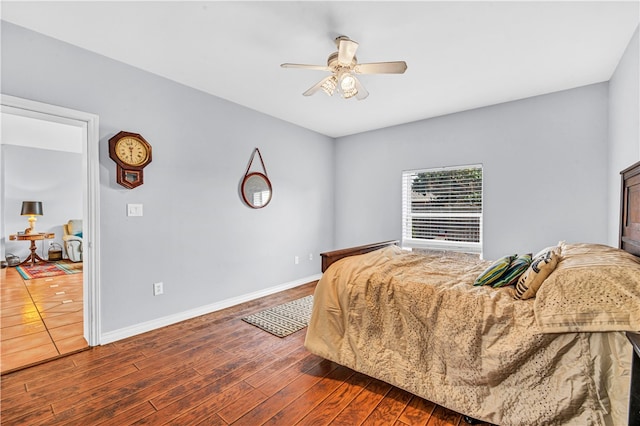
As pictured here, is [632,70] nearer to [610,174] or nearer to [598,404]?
[610,174]

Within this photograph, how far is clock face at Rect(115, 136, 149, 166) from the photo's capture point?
8.50 ft

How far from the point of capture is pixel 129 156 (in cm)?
264

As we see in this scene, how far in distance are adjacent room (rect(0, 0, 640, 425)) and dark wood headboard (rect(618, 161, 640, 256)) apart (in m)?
0.03

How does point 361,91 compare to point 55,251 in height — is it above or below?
above

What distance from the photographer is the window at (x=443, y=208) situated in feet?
12.5

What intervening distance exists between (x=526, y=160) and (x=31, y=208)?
9.18 meters

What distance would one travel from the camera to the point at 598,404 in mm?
1295

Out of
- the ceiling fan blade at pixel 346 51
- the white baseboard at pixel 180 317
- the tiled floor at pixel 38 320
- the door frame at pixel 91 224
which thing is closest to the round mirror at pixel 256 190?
the white baseboard at pixel 180 317

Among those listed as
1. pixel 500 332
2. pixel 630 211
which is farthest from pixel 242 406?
pixel 630 211

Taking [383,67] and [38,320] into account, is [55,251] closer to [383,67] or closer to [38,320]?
[38,320]

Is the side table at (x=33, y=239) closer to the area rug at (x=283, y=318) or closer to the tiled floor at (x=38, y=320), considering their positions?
the tiled floor at (x=38, y=320)

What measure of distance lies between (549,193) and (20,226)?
968 cm

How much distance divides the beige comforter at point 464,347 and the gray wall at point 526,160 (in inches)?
69.2

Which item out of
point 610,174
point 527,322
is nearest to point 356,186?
point 610,174
